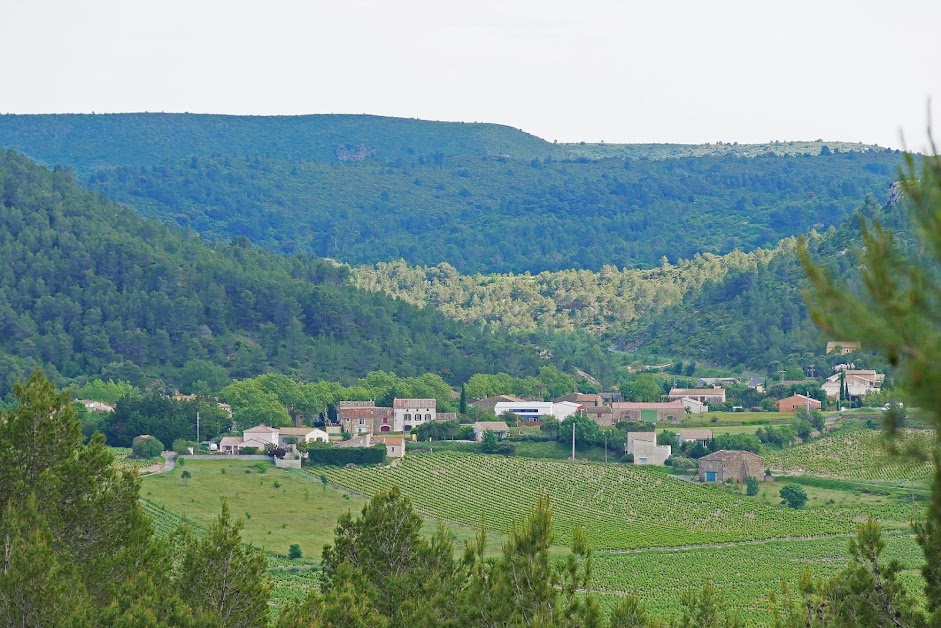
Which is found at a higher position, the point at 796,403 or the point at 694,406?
the point at 796,403

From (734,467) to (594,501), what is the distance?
801 centimetres

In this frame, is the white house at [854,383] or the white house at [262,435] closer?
the white house at [262,435]

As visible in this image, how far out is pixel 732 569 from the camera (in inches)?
2162

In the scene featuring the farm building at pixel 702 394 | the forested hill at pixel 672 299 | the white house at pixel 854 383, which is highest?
the forested hill at pixel 672 299

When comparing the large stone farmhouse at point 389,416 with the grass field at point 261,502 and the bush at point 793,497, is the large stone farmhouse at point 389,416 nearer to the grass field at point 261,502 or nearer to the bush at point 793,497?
the grass field at point 261,502

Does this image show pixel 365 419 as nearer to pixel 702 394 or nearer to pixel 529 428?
pixel 529 428

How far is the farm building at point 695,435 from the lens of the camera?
82562mm

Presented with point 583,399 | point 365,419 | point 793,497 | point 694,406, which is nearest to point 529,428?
point 365,419

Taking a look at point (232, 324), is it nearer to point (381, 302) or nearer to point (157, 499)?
point (381, 302)

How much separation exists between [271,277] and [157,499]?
73.7 meters

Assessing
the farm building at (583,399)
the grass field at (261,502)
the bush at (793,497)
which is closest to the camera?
the grass field at (261,502)

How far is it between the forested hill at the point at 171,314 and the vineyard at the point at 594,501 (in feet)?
127

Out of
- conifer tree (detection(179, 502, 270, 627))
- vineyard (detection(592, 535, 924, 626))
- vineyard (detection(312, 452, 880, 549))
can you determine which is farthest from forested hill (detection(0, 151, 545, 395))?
conifer tree (detection(179, 502, 270, 627))

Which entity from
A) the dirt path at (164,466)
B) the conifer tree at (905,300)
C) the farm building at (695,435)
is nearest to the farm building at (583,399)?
the farm building at (695,435)
